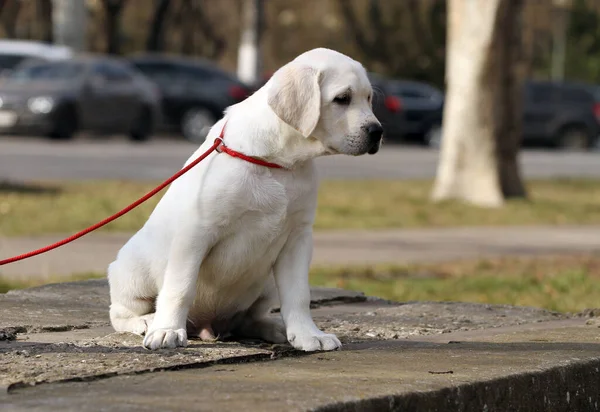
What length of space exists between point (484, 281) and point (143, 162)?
462 inches

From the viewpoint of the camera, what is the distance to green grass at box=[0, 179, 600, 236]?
456 inches

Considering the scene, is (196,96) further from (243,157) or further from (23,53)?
(243,157)

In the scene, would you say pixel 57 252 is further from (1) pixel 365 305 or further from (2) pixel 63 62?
(2) pixel 63 62

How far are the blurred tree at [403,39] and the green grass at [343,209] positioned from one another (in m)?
26.1

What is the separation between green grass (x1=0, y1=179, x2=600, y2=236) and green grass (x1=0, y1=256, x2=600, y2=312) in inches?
105

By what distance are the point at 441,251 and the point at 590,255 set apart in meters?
1.28

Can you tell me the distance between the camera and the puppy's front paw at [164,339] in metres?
4.55

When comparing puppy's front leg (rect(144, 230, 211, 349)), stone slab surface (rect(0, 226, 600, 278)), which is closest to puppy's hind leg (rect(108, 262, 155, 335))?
puppy's front leg (rect(144, 230, 211, 349))

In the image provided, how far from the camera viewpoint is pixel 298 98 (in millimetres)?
4543

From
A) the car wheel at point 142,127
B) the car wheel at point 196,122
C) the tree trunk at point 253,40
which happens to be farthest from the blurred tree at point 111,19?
the car wheel at point 142,127

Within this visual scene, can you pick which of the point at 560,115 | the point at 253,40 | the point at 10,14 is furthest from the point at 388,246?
the point at 10,14

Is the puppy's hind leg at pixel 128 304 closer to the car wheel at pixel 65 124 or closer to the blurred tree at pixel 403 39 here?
the car wheel at pixel 65 124

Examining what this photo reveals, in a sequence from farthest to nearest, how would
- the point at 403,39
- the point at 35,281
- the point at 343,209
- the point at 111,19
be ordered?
the point at 403,39 → the point at 111,19 → the point at 343,209 → the point at 35,281

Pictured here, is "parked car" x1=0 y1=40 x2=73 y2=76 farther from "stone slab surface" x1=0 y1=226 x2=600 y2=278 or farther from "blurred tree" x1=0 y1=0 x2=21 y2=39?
"stone slab surface" x1=0 y1=226 x2=600 y2=278
